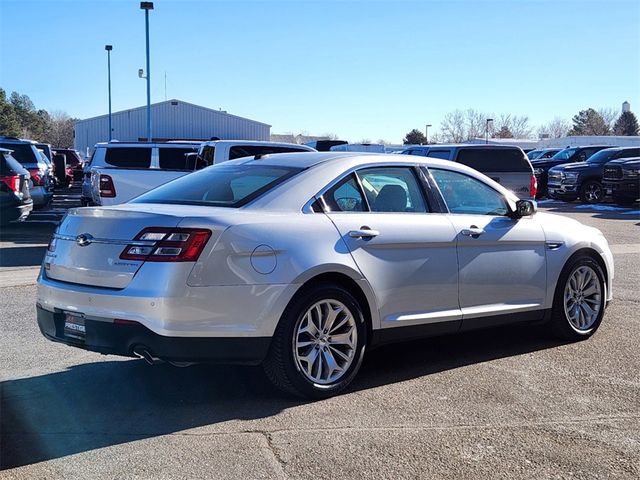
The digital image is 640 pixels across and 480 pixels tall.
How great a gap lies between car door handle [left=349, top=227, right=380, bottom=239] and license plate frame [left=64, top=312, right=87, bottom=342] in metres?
1.84

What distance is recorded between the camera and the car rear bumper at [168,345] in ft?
14.9

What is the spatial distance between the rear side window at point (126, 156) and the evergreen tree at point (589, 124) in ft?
294

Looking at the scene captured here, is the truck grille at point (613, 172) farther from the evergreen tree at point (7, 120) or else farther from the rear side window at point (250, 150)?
the evergreen tree at point (7, 120)

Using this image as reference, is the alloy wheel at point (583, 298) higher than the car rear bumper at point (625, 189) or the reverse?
the reverse

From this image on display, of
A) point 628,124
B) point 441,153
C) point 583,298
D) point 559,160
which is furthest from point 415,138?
point 583,298

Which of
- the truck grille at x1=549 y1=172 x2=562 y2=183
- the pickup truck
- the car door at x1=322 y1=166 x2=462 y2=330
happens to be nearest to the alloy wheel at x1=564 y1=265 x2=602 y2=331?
the car door at x1=322 y1=166 x2=462 y2=330

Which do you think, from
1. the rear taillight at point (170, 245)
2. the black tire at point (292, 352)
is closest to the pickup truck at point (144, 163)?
the black tire at point (292, 352)

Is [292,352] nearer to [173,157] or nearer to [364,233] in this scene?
[364,233]

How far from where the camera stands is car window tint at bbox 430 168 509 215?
6.09 m

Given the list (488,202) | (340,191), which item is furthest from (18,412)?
(488,202)

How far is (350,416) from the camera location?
15.5ft

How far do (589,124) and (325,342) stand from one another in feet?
337

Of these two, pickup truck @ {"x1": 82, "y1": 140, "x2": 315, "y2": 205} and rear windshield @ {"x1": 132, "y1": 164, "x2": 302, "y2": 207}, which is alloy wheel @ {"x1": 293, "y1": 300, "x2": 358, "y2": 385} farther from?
pickup truck @ {"x1": 82, "y1": 140, "x2": 315, "y2": 205}

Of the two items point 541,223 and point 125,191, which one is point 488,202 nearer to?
point 541,223
